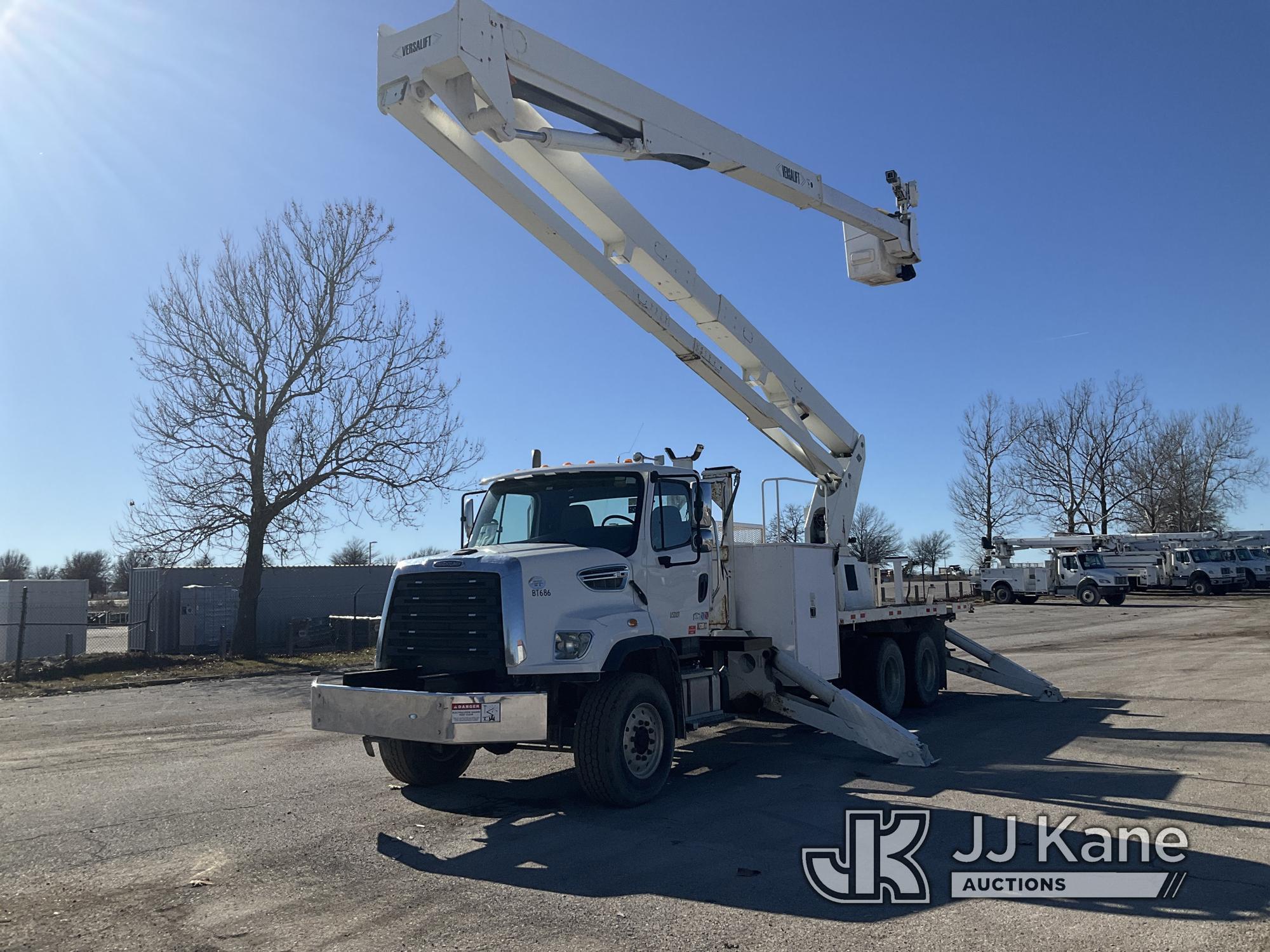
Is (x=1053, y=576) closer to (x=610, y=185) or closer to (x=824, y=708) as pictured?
(x=824, y=708)

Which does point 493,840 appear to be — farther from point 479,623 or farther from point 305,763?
point 305,763

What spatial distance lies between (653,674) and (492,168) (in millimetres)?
4599

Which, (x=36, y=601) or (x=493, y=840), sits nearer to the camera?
(x=493, y=840)

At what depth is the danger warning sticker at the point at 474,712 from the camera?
21.4ft

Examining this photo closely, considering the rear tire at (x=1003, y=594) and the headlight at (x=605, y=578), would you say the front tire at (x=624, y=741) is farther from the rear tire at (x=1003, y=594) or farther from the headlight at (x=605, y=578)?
the rear tire at (x=1003, y=594)

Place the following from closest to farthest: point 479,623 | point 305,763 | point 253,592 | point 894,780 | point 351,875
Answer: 1. point 351,875
2. point 479,623
3. point 894,780
4. point 305,763
5. point 253,592

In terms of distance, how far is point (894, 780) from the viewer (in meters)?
8.10

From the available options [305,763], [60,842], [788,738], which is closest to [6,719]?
[305,763]

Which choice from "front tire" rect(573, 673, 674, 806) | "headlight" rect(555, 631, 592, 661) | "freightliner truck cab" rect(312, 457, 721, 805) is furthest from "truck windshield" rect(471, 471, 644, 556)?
"front tire" rect(573, 673, 674, 806)

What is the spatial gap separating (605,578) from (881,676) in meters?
5.66

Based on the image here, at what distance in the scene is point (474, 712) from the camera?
6535 mm

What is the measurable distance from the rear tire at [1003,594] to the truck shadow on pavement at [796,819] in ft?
117

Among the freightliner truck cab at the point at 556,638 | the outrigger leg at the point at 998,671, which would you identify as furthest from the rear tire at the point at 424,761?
the outrigger leg at the point at 998,671

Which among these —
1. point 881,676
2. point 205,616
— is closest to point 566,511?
point 881,676
